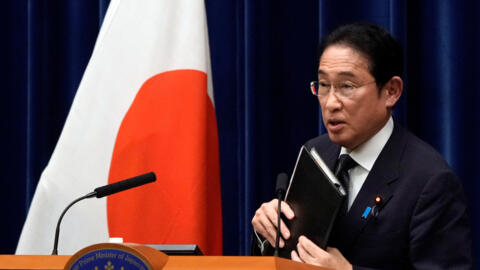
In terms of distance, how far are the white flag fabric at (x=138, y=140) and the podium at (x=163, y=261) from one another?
1030 mm

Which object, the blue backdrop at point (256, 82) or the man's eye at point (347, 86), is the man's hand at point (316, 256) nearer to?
the man's eye at point (347, 86)

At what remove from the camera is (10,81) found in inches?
108

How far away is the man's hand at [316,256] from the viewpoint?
4.69 feet

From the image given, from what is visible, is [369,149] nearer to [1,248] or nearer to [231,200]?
[231,200]

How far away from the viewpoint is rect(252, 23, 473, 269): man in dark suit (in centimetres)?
152

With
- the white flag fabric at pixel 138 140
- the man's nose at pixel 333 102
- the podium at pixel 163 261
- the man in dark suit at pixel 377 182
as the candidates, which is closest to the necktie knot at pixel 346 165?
the man in dark suit at pixel 377 182

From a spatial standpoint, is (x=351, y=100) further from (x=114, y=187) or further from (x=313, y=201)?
(x=114, y=187)

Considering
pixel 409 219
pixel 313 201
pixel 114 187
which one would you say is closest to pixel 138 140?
pixel 114 187

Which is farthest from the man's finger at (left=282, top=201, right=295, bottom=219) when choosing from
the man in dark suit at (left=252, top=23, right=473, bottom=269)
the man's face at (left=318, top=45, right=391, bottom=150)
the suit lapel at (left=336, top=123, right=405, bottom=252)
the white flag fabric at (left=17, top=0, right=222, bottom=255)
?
the white flag fabric at (left=17, top=0, right=222, bottom=255)

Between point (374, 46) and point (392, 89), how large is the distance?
5.3 inches

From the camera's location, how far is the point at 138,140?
2080mm

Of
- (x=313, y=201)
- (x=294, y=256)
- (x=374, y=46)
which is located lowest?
(x=294, y=256)

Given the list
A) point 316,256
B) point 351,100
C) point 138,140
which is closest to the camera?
point 316,256

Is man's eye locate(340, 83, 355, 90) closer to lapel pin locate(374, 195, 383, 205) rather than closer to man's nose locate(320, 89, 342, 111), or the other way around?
man's nose locate(320, 89, 342, 111)
